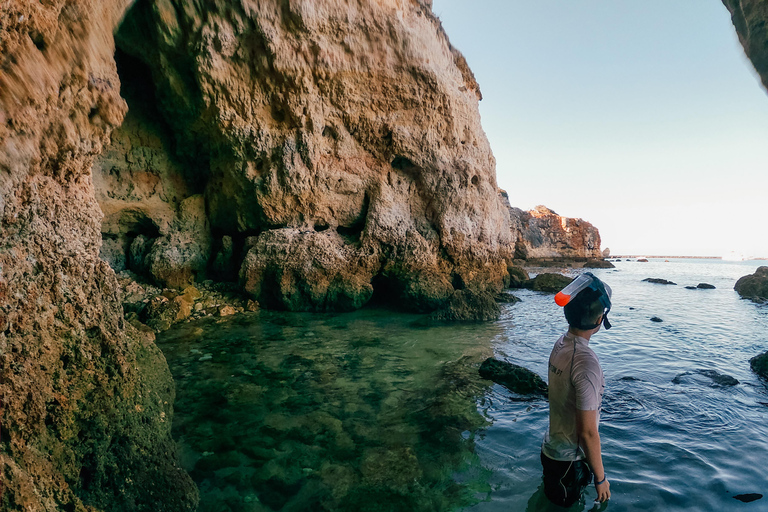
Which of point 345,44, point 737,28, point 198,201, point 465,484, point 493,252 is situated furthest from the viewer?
point 493,252

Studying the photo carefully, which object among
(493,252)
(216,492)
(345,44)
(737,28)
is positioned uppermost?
(345,44)

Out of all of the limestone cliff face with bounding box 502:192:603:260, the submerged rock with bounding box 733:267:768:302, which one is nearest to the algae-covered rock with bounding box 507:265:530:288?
the submerged rock with bounding box 733:267:768:302

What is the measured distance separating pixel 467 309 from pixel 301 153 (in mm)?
6576

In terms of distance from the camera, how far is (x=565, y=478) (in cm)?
275

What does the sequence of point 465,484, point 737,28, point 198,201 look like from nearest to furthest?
point 465,484, point 737,28, point 198,201

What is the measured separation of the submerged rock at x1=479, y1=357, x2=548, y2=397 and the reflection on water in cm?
25

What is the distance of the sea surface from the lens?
10.4 ft

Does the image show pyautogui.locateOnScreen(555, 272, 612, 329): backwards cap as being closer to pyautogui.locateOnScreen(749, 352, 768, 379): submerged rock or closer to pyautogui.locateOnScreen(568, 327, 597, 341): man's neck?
pyautogui.locateOnScreen(568, 327, 597, 341): man's neck

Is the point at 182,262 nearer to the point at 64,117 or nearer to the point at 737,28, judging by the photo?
the point at 64,117

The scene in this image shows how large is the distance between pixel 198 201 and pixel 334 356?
7.97m

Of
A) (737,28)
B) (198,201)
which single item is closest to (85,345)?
(737,28)

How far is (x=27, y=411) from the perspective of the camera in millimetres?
2215

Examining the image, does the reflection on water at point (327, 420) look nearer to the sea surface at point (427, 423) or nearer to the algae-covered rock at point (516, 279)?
the sea surface at point (427, 423)

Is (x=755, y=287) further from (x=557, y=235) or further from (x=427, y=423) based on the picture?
(x=557, y=235)
